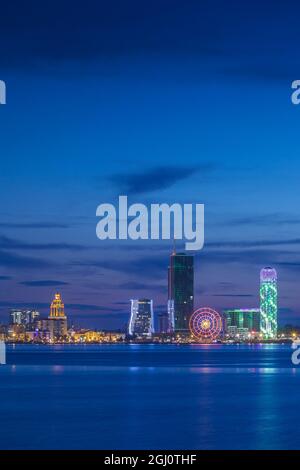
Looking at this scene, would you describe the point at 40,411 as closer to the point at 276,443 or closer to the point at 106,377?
the point at 276,443

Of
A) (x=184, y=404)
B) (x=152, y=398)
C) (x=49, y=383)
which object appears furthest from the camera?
(x=49, y=383)

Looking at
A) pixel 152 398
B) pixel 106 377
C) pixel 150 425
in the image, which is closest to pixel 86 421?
pixel 150 425

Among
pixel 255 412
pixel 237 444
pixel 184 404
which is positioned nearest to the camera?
pixel 237 444

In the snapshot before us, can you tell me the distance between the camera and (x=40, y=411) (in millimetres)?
65625

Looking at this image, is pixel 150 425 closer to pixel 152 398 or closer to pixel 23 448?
pixel 23 448

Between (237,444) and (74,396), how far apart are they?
30.3 meters

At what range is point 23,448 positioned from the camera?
4772 cm

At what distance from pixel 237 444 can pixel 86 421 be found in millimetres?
12559

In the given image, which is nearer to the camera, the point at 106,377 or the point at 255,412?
the point at 255,412

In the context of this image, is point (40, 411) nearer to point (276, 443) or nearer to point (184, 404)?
point (184, 404)

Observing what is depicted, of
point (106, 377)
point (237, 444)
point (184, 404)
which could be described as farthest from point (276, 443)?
Answer: point (106, 377)
